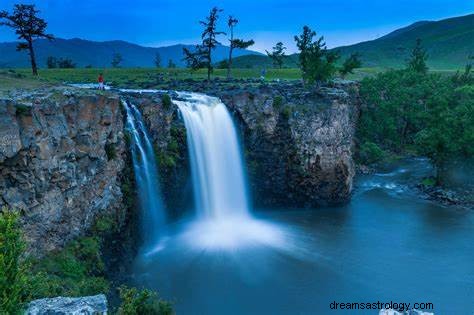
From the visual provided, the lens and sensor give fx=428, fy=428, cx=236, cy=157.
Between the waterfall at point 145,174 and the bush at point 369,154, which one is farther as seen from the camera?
the bush at point 369,154

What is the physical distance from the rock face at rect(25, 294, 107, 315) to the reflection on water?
Answer: 1024cm

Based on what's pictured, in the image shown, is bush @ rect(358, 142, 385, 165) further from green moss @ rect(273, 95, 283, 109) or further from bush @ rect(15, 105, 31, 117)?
bush @ rect(15, 105, 31, 117)

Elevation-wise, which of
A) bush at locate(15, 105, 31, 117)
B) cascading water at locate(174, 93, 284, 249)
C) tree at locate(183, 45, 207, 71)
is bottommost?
cascading water at locate(174, 93, 284, 249)

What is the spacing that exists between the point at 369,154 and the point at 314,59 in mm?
16792

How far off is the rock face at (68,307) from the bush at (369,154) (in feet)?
168

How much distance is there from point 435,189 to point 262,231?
2340 centimetres

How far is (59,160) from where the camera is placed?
24641mm

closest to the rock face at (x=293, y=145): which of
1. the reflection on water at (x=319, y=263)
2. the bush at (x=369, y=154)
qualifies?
the reflection on water at (x=319, y=263)

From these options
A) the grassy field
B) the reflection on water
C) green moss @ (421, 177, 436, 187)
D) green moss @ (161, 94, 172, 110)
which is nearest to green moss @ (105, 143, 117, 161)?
the grassy field

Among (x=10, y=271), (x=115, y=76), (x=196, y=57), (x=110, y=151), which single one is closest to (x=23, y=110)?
(x=110, y=151)

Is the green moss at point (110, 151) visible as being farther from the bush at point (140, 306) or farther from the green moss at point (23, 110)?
the bush at point (140, 306)

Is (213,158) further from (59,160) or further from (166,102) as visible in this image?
(59,160)

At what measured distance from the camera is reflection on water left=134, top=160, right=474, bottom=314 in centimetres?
2581

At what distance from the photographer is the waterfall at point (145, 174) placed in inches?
1284
